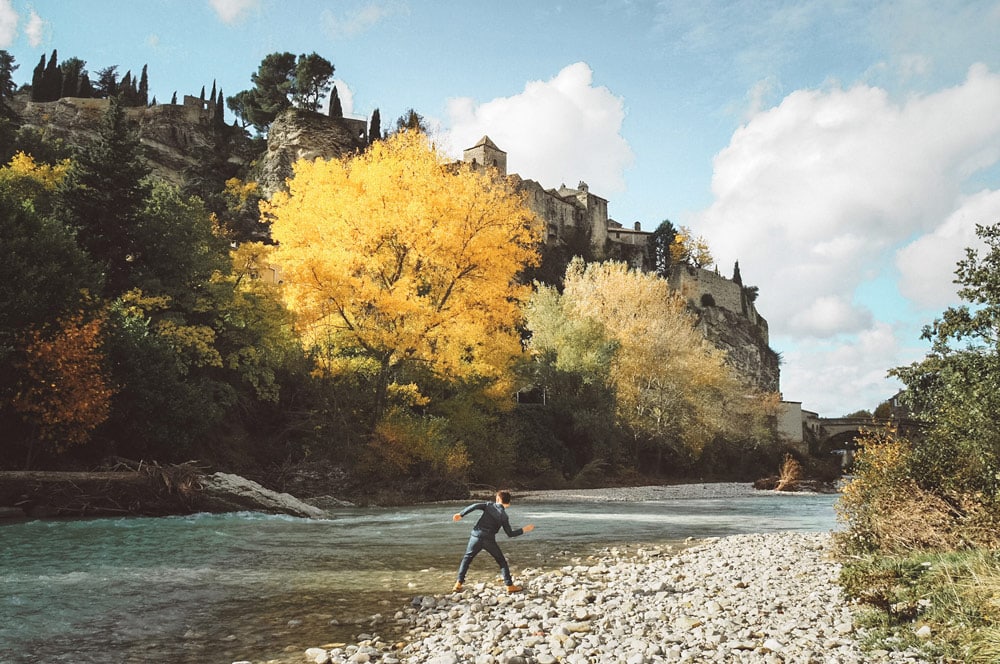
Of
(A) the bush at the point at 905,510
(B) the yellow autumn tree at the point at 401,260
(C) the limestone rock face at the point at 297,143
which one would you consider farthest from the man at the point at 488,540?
(C) the limestone rock face at the point at 297,143

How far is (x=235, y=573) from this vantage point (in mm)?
10703

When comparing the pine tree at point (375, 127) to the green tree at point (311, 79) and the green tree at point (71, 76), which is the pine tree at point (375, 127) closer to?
the green tree at point (311, 79)

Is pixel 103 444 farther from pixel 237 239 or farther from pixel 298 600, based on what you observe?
pixel 237 239

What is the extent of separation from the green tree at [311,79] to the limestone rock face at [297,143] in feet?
42.6

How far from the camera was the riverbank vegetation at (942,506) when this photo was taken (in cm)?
670

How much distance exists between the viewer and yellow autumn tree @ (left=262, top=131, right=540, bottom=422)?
23.6 metres

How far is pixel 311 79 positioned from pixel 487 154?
2203 cm

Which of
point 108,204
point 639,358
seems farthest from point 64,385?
point 639,358

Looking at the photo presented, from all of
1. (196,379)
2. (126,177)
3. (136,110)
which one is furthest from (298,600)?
(136,110)

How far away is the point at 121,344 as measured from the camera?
72.5 ft

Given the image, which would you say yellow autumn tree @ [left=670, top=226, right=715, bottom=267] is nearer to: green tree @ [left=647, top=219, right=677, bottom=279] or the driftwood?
green tree @ [left=647, top=219, right=677, bottom=279]

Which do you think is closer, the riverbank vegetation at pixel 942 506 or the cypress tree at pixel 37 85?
the riverbank vegetation at pixel 942 506

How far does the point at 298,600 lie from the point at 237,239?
5224 centimetres

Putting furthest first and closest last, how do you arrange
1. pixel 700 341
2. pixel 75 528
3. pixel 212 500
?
1. pixel 700 341
2. pixel 212 500
3. pixel 75 528
